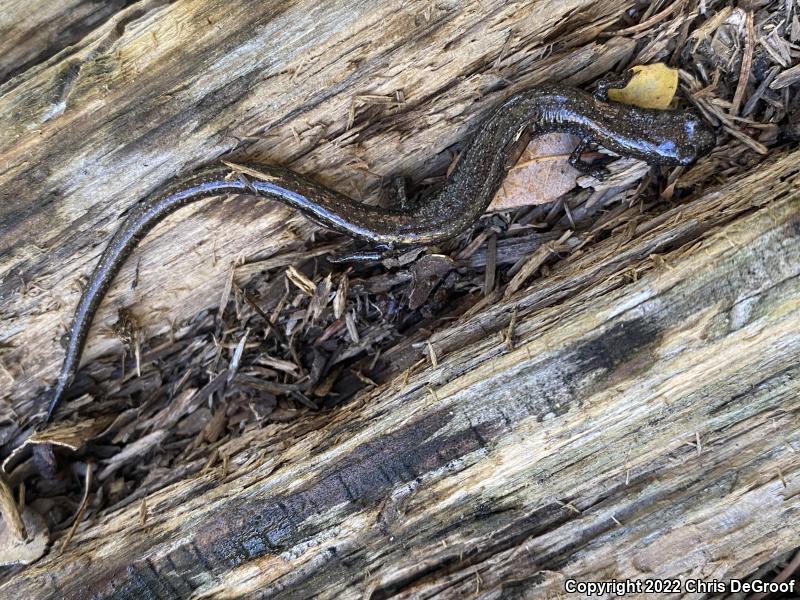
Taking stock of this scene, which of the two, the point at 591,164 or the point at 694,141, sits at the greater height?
the point at 591,164

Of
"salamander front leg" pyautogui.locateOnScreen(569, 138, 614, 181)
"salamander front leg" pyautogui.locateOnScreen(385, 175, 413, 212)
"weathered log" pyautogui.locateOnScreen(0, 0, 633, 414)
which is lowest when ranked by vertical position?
"salamander front leg" pyautogui.locateOnScreen(569, 138, 614, 181)

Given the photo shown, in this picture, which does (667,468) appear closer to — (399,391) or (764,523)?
(764,523)

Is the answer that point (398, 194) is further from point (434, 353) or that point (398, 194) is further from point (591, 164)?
point (591, 164)

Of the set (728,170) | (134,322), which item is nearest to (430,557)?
(134,322)

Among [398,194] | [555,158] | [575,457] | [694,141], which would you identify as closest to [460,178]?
[398,194]

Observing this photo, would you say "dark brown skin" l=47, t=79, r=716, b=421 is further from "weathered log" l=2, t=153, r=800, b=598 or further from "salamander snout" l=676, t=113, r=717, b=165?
"weathered log" l=2, t=153, r=800, b=598

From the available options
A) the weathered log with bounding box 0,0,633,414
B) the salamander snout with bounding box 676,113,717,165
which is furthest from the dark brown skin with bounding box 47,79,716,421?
the weathered log with bounding box 0,0,633,414
